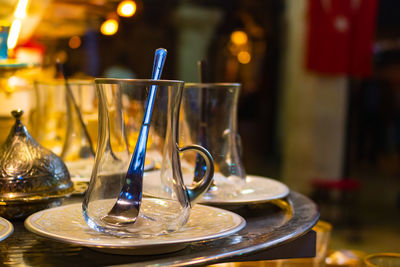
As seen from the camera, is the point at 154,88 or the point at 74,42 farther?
the point at 74,42

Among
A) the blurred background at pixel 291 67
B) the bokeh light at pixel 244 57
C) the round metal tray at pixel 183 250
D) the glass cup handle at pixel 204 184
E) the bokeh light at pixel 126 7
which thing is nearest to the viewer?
the round metal tray at pixel 183 250

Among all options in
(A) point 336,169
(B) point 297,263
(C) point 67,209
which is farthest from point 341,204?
A: (C) point 67,209

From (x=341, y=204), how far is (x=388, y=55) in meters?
2.41

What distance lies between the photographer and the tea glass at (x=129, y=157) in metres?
0.61

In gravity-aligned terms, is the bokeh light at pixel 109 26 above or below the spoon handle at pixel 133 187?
above

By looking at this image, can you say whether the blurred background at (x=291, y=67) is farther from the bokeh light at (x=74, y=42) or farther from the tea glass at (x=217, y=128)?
the tea glass at (x=217, y=128)

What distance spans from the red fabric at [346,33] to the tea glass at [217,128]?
3.08 meters

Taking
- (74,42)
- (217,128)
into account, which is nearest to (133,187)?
(217,128)

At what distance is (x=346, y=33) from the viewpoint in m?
3.72

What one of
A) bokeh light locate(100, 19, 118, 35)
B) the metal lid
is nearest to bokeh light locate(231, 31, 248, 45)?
bokeh light locate(100, 19, 118, 35)

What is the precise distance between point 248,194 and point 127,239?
0.98ft

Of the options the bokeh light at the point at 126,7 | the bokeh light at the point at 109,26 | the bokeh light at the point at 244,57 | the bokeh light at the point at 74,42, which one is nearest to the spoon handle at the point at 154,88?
the bokeh light at the point at 126,7

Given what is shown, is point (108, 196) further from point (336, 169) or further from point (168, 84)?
point (336, 169)

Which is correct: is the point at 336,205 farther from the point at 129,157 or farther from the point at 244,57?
the point at 129,157
